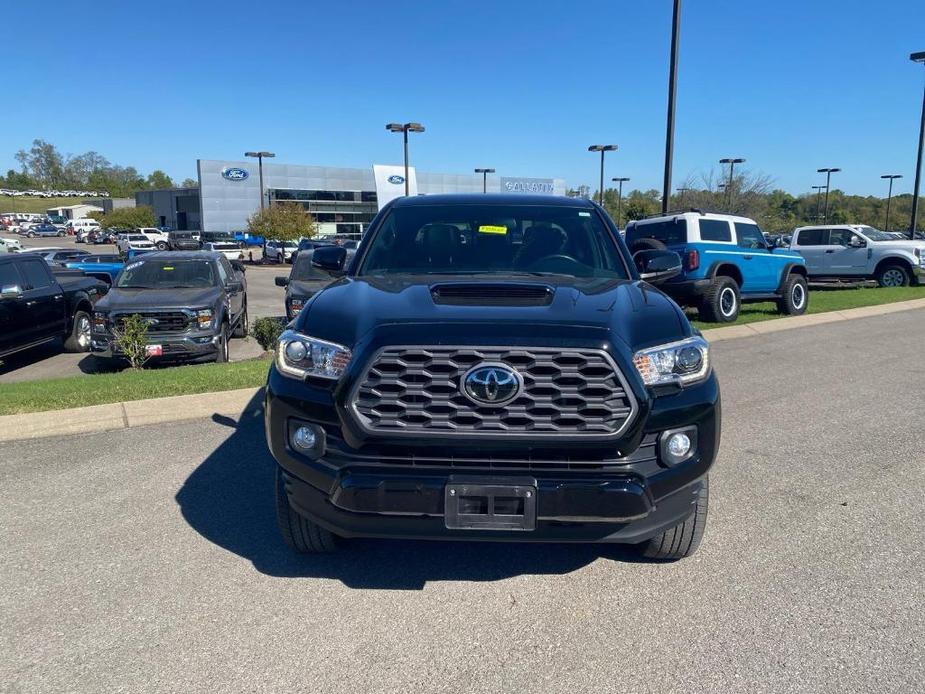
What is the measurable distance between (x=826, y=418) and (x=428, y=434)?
15.8 feet

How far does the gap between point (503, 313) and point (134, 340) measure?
7394mm

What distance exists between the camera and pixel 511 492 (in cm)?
280

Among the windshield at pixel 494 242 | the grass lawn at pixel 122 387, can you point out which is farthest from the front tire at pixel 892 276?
the windshield at pixel 494 242

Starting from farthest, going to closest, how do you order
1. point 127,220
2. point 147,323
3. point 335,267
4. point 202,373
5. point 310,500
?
point 127,220
point 147,323
point 202,373
point 335,267
point 310,500

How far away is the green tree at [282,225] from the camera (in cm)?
4838

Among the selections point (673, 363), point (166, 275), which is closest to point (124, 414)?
point (673, 363)

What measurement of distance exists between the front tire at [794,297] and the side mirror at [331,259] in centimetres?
1108

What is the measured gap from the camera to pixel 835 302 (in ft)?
49.5

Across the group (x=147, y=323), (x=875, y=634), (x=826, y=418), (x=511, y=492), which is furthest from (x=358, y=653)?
(x=147, y=323)

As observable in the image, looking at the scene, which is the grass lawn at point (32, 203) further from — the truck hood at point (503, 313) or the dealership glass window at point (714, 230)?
the truck hood at point (503, 313)

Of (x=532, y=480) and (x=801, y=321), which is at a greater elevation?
(x=532, y=480)

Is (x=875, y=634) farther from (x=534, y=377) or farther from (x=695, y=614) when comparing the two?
(x=534, y=377)

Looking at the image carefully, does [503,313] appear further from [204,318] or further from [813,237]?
[813,237]

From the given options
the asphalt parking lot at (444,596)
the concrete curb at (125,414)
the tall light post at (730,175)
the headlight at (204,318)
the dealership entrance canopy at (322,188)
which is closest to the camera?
the asphalt parking lot at (444,596)
